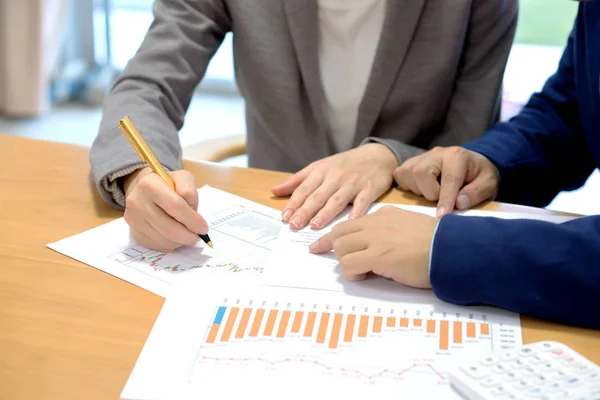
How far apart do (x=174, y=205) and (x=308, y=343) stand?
225 mm

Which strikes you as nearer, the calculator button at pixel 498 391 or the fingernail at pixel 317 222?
the calculator button at pixel 498 391

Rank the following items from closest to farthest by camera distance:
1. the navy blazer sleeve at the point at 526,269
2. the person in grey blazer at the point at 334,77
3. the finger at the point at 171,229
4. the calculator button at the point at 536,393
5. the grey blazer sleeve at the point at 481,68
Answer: the calculator button at the point at 536,393
the navy blazer sleeve at the point at 526,269
the finger at the point at 171,229
the person in grey blazer at the point at 334,77
the grey blazer sleeve at the point at 481,68

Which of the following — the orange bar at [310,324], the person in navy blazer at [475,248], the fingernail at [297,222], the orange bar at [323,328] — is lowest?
the fingernail at [297,222]

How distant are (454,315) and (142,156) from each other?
1.23 ft

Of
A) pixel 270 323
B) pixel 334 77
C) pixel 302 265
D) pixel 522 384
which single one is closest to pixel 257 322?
pixel 270 323

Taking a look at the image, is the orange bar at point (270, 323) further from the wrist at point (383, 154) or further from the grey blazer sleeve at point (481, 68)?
the grey blazer sleeve at point (481, 68)

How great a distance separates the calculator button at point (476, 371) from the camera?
484mm

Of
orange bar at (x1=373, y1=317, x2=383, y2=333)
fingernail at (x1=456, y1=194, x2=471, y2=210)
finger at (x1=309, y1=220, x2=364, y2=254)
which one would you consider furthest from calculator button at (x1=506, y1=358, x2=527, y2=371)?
fingernail at (x1=456, y1=194, x2=471, y2=210)

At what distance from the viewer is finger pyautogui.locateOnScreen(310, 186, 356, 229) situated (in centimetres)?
76

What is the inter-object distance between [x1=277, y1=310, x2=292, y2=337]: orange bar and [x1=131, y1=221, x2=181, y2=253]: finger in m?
0.17

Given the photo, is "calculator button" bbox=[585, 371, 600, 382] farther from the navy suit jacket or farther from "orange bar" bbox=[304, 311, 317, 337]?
"orange bar" bbox=[304, 311, 317, 337]

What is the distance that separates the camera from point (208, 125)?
8.93 feet

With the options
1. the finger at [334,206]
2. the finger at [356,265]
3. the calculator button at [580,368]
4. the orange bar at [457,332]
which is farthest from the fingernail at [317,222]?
the calculator button at [580,368]

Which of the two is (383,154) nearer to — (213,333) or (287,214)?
(287,214)
